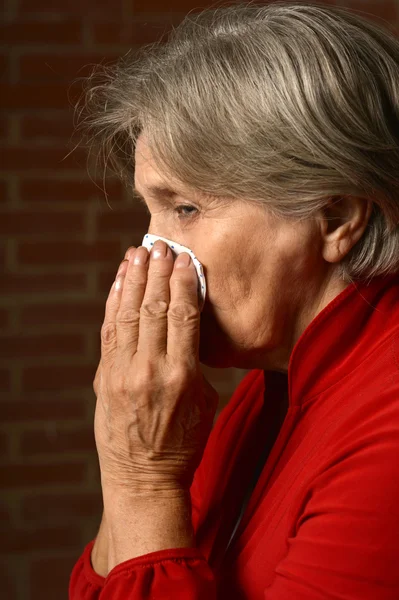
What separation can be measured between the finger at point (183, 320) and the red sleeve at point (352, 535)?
267mm

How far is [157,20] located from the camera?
239 centimetres

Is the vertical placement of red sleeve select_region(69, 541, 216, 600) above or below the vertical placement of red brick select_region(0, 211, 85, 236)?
below

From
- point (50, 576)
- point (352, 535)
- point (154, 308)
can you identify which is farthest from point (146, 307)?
point (50, 576)

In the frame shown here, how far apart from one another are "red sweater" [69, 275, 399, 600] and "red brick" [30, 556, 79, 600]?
1.23 meters

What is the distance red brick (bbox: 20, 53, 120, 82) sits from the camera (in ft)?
7.71

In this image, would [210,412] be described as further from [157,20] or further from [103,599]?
[157,20]

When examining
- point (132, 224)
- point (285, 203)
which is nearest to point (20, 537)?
point (132, 224)

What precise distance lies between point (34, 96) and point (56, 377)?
829 millimetres

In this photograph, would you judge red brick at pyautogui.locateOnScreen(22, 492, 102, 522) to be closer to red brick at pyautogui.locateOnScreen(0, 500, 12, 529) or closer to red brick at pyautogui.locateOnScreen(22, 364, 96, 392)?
red brick at pyautogui.locateOnScreen(0, 500, 12, 529)

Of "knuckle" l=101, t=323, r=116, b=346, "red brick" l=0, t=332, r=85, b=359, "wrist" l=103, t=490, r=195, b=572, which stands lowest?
"red brick" l=0, t=332, r=85, b=359

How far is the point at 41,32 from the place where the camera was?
2350 millimetres

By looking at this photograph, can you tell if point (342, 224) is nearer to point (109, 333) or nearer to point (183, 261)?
point (183, 261)

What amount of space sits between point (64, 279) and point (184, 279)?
1336mm

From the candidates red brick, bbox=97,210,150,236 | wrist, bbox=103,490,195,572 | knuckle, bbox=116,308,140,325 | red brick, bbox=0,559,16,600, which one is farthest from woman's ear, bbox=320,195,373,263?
red brick, bbox=0,559,16,600
